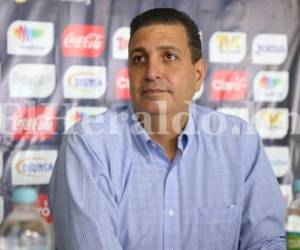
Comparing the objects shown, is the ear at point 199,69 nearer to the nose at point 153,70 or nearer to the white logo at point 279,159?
the nose at point 153,70

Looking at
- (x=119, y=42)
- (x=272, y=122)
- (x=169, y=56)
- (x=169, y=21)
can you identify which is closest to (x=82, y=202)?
(x=169, y=56)

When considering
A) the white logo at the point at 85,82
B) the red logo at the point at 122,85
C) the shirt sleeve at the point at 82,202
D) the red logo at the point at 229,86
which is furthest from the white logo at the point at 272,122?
the shirt sleeve at the point at 82,202

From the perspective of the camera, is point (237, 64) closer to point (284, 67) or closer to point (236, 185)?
point (284, 67)

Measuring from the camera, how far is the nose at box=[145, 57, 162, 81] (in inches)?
61.5

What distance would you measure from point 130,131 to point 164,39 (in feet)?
0.94

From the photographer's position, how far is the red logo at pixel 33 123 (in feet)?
8.18

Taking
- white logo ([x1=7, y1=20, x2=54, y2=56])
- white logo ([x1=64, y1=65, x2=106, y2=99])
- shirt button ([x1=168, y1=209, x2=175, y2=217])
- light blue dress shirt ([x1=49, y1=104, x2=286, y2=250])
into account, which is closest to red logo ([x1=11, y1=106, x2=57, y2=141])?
white logo ([x1=64, y1=65, x2=106, y2=99])

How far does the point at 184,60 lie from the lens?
166 cm

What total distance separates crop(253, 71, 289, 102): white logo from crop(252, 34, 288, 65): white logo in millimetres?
65

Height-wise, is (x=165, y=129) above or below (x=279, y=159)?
above

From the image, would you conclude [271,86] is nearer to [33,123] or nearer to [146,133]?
[33,123]

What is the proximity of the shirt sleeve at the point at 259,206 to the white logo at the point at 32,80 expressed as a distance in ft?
3.77

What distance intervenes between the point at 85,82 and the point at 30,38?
0.32 metres

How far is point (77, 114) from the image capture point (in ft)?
8.52
